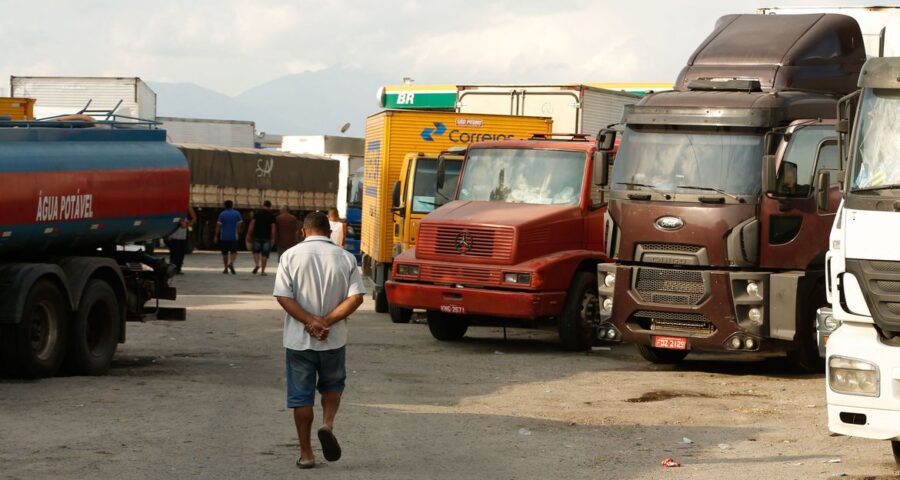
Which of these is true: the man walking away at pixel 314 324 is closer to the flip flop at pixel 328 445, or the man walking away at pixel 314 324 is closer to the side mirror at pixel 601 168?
the flip flop at pixel 328 445

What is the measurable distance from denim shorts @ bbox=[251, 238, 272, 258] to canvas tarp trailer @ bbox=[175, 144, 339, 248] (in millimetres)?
10914

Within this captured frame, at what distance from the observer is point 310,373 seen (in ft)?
32.7

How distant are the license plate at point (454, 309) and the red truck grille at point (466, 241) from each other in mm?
687

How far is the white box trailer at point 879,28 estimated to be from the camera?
17.3 meters

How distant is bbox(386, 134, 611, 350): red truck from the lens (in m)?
18.1

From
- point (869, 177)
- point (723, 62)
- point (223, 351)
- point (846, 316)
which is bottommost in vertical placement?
point (223, 351)

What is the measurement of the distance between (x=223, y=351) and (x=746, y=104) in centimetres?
703

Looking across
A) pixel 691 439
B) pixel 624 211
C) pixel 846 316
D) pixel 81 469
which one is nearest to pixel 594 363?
pixel 624 211

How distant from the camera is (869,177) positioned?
33.5 feet

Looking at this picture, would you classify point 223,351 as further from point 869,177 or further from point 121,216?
point 869,177

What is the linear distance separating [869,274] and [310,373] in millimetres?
3893

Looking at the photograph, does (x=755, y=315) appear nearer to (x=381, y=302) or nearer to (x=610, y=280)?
(x=610, y=280)

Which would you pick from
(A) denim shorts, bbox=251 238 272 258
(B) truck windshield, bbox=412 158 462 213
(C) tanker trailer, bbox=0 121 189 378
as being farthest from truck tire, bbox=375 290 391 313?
(A) denim shorts, bbox=251 238 272 258

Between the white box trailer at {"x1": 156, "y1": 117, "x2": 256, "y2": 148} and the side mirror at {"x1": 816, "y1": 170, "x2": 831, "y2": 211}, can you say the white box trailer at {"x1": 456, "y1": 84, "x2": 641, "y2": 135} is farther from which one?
the white box trailer at {"x1": 156, "y1": 117, "x2": 256, "y2": 148}
